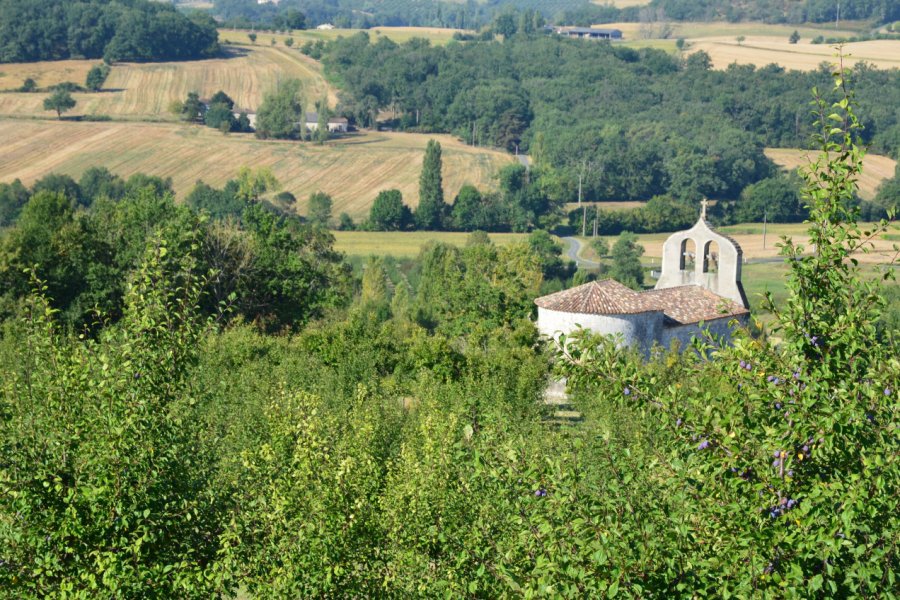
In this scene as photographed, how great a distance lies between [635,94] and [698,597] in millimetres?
186010

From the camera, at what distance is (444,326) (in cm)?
5488

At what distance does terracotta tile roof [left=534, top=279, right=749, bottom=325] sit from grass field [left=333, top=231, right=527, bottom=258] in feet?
191

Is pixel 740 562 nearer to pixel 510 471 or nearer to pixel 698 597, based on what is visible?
pixel 698 597

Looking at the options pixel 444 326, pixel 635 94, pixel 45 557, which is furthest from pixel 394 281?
pixel 635 94

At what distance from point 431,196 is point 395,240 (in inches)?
454

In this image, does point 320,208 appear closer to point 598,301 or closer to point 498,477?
point 598,301

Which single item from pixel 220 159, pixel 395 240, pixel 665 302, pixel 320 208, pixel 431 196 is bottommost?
pixel 395 240

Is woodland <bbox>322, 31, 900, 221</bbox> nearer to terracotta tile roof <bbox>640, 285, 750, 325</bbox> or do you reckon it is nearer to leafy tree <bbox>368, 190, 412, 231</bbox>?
leafy tree <bbox>368, 190, 412, 231</bbox>

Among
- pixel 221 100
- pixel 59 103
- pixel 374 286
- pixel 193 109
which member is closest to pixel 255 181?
pixel 193 109

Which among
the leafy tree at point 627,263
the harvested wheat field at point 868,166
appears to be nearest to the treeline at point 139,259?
the leafy tree at point 627,263

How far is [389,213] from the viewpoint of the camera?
11856 cm

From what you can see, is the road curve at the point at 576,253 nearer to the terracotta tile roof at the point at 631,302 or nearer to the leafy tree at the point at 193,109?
the terracotta tile roof at the point at 631,302

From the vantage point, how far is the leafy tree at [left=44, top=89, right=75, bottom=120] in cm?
14675

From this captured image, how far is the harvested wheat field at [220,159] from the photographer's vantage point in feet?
420
